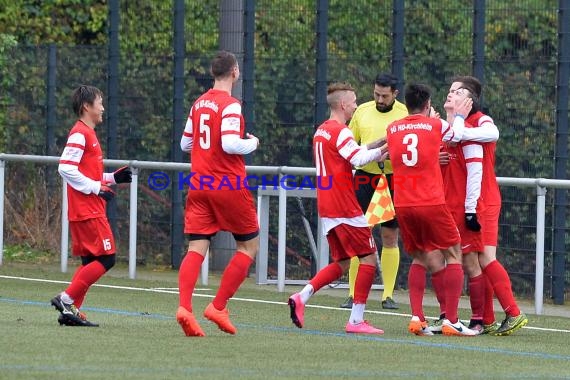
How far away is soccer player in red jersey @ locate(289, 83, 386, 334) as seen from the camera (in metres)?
11.6

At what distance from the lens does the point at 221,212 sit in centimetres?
1111

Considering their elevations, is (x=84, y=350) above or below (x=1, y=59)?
below

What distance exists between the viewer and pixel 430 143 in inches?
446

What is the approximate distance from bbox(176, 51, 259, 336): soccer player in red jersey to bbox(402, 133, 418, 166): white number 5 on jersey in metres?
1.12

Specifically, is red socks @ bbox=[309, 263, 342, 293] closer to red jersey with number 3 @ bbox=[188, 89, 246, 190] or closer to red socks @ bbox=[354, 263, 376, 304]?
red socks @ bbox=[354, 263, 376, 304]

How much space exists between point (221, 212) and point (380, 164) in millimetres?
2870

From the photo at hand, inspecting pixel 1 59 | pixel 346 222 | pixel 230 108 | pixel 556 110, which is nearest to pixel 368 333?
pixel 346 222

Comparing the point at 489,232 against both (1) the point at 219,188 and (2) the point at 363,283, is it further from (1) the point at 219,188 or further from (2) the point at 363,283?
(1) the point at 219,188

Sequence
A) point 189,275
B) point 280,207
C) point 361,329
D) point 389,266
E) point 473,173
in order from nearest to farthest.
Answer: point 189,275 → point 361,329 → point 473,173 → point 389,266 → point 280,207

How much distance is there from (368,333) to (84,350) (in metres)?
2.50

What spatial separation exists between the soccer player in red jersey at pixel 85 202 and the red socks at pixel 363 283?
1814 millimetres

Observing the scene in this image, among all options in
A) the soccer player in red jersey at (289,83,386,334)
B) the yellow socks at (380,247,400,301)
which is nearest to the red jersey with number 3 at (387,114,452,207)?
the soccer player in red jersey at (289,83,386,334)

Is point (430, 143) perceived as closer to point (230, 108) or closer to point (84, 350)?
point (230, 108)

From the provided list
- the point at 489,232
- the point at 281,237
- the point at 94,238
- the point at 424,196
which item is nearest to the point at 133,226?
the point at 281,237
